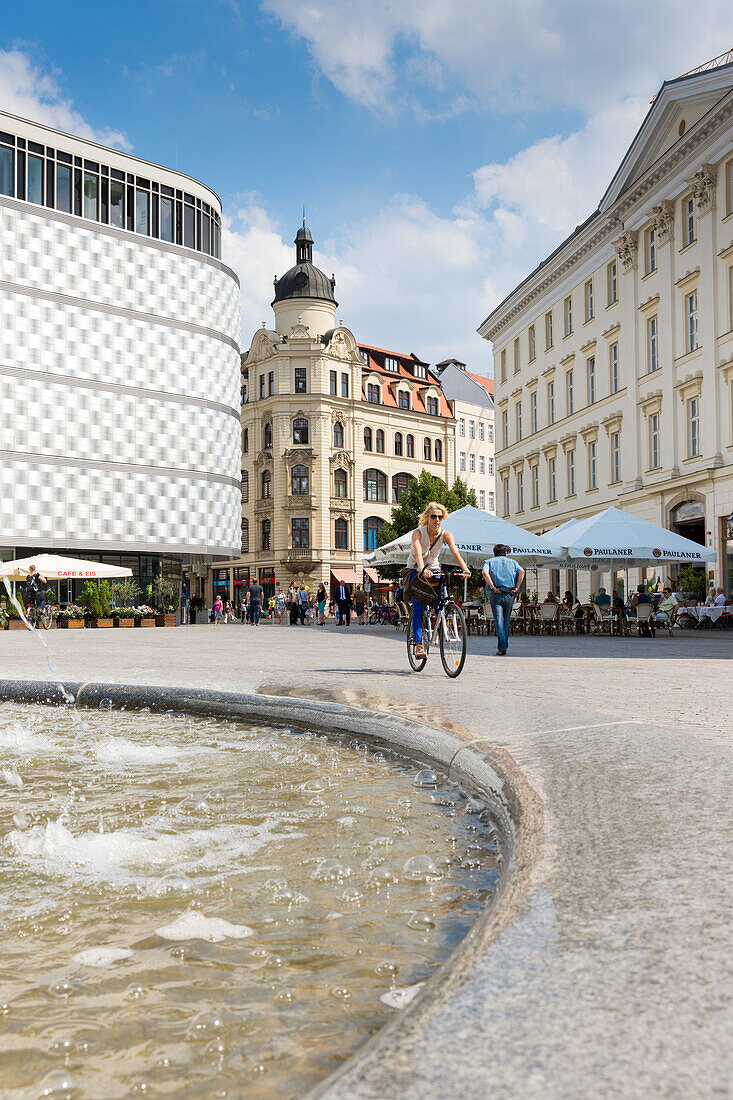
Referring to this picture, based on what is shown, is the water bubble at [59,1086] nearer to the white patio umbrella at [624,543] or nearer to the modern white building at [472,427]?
the white patio umbrella at [624,543]

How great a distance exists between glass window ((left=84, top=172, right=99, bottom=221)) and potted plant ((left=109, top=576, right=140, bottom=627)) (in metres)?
17.6

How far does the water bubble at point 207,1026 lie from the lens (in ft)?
6.21

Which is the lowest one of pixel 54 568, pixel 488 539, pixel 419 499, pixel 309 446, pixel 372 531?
pixel 54 568

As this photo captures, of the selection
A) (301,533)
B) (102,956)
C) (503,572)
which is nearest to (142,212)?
(301,533)

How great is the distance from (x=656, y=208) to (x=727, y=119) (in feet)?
15.3

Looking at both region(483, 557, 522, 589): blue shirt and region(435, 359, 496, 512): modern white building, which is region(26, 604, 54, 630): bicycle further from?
region(435, 359, 496, 512): modern white building

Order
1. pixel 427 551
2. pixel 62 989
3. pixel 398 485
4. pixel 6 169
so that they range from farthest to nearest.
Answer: pixel 398 485
pixel 6 169
pixel 427 551
pixel 62 989

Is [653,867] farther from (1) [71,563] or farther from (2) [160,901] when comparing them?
(1) [71,563]

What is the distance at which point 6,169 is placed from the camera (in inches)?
1615

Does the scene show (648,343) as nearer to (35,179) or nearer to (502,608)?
(502,608)

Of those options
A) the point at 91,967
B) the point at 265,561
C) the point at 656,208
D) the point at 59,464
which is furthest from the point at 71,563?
the point at 91,967

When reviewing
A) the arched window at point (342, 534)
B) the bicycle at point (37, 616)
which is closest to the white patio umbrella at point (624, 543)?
the bicycle at point (37, 616)

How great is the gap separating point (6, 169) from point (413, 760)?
142 feet

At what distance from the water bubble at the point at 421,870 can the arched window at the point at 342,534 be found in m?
63.0
